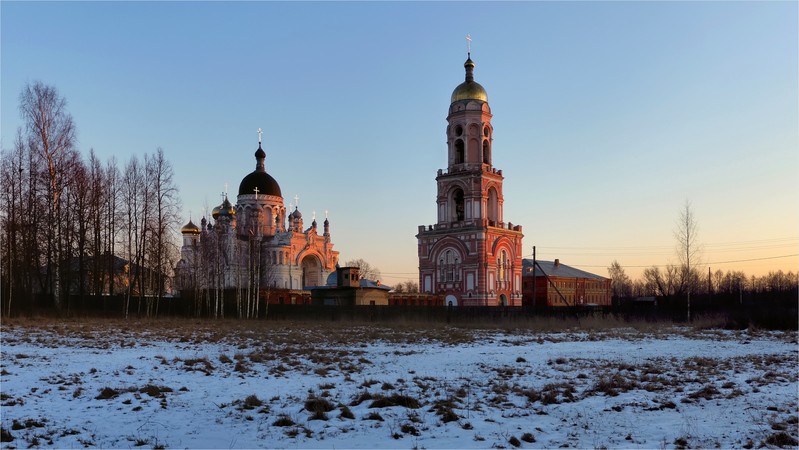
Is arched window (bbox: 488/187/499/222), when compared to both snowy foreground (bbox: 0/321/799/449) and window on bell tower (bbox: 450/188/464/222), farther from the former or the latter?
snowy foreground (bbox: 0/321/799/449)

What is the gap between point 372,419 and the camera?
892 cm

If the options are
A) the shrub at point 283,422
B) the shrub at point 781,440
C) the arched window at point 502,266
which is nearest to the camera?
the shrub at point 781,440

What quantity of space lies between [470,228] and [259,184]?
32821mm

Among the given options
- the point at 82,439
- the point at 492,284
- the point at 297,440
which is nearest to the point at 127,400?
the point at 82,439

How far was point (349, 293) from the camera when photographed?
49406 mm

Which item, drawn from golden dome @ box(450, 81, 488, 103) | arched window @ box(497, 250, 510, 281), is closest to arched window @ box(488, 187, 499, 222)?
arched window @ box(497, 250, 510, 281)

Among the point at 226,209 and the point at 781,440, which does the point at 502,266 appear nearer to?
the point at 226,209

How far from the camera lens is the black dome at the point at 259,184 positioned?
8206cm

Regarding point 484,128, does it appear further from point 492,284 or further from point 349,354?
point 349,354

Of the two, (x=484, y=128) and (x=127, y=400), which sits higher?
(x=484, y=128)

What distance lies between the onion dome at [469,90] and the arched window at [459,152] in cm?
449

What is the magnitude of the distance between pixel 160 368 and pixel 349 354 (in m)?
5.10


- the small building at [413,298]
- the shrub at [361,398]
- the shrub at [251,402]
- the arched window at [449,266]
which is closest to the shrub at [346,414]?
the shrub at [361,398]

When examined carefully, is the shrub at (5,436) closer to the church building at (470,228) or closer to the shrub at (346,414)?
the shrub at (346,414)
